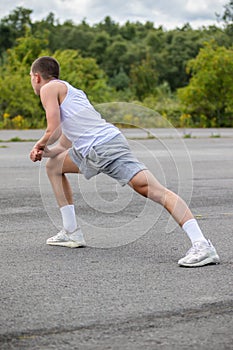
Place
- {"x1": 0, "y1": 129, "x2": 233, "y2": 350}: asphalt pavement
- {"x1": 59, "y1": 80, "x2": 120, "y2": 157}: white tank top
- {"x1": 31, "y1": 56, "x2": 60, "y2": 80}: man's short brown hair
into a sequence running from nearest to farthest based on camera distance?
{"x1": 0, "y1": 129, "x2": 233, "y2": 350}: asphalt pavement < {"x1": 59, "y1": 80, "x2": 120, "y2": 157}: white tank top < {"x1": 31, "y1": 56, "x2": 60, "y2": 80}: man's short brown hair

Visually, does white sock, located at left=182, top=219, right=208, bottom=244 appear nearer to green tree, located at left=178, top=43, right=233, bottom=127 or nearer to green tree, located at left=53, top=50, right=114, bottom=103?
green tree, located at left=178, top=43, right=233, bottom=127

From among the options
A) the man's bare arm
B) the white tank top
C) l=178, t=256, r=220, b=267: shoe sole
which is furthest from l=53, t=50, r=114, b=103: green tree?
l=178, t=256, r=220, b=267: shoe sole

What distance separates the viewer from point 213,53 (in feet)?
127

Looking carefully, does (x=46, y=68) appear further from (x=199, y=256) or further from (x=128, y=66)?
(x=128, y=66)

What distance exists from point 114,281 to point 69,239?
1.62 m

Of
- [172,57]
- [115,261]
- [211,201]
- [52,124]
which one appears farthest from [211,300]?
[172,57]

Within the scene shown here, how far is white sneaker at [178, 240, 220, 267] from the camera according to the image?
6.37m

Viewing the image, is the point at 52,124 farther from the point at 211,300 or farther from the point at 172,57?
the point at 172,57

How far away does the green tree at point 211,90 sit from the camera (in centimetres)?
3784

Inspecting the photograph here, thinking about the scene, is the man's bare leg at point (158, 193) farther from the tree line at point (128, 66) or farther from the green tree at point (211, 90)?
the green tree at point (211, 90)

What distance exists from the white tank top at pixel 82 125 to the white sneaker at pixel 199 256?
1.07m

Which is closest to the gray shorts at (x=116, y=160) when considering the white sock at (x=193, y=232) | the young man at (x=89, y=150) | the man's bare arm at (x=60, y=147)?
the young man at (x=89, y=150)

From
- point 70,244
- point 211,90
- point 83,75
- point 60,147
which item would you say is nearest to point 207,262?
point 70,244

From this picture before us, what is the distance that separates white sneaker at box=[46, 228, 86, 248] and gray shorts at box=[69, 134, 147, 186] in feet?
2.70
